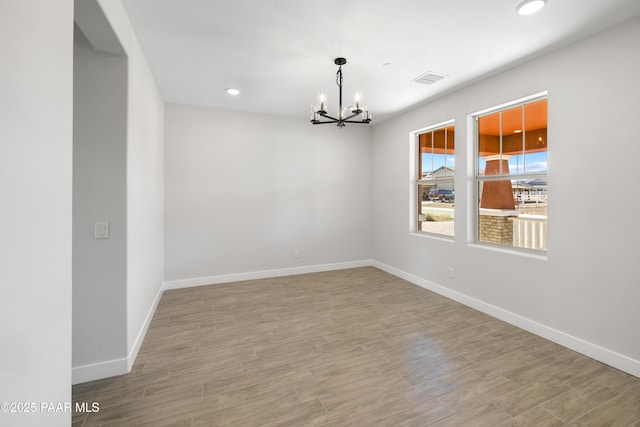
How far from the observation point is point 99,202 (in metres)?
2.09

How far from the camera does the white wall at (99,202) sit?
2041mm

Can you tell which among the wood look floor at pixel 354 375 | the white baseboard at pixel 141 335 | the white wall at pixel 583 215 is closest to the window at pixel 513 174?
the white wall at pixel 583 215

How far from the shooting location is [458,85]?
351 centimetres

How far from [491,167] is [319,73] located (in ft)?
7.71

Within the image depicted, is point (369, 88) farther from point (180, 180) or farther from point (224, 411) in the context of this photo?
point (224, 411)

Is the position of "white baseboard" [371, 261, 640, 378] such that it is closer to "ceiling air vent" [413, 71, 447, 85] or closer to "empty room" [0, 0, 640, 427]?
"empty room" [0, 0, 640, 427]

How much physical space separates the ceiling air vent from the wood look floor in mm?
2760

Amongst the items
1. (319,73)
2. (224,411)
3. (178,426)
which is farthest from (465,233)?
(178,426)

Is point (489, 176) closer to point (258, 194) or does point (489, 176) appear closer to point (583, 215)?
point (583, 215)

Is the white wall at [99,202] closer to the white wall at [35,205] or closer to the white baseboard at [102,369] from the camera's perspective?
the white baseboard at [102,369]

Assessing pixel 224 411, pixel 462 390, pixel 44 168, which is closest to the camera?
pixel 44 168

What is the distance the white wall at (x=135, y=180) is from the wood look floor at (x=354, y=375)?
0.45 feet

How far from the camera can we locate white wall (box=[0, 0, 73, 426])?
2.72 feet

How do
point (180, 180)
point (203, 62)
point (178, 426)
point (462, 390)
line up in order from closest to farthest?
point (178, 426)
point (462, 390)
point (203, 62)
point (180, 180)
